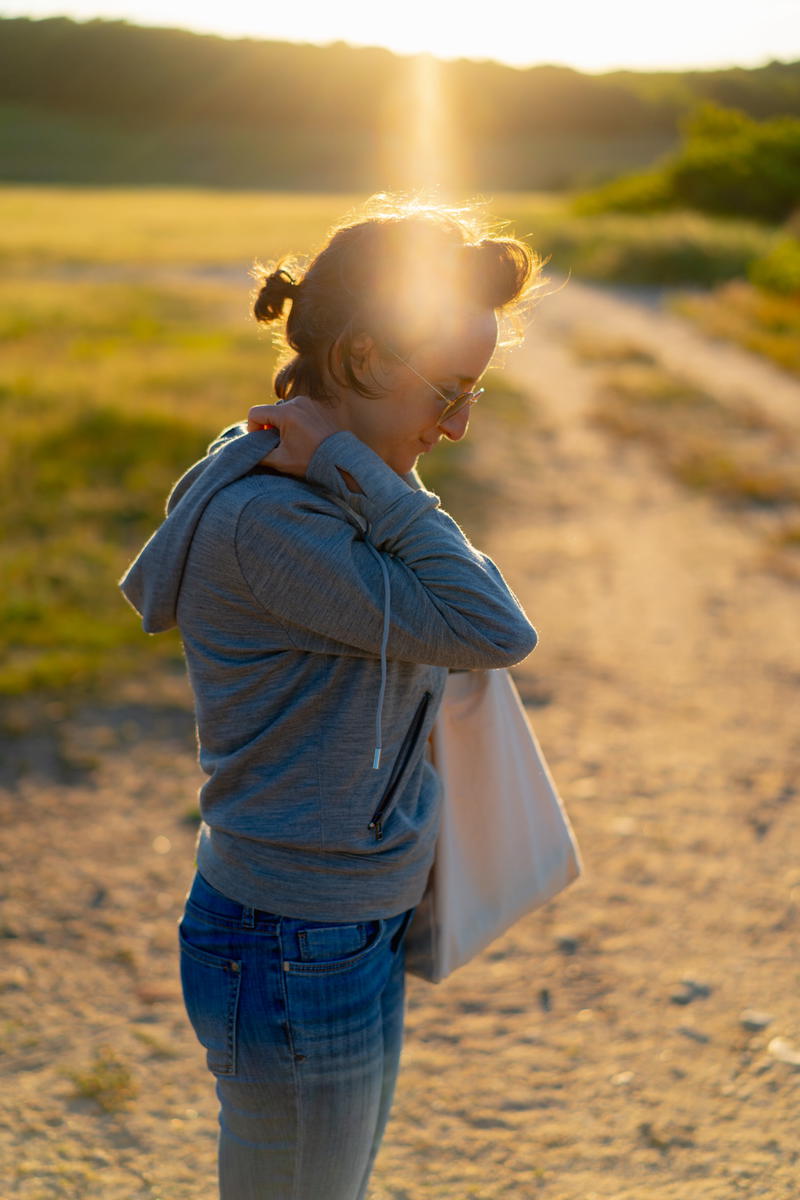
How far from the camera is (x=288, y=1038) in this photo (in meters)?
1.65

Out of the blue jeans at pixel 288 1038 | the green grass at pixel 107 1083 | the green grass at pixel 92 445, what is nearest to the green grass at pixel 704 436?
the green grass at pixel 92 445

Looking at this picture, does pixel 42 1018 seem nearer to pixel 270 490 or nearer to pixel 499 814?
pixel 499 814

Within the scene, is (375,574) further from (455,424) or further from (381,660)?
(455,424)

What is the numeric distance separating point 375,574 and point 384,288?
0.43m

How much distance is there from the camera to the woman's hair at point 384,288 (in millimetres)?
1614

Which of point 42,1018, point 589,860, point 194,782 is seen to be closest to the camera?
point 42,1018

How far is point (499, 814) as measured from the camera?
6.95ft

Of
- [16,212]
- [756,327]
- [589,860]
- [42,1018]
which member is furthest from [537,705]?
[16,212]

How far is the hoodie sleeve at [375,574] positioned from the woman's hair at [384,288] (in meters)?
0.15

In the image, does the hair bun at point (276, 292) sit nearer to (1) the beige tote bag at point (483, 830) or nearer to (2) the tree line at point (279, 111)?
(1) the beige tote bag at point (483, 830)

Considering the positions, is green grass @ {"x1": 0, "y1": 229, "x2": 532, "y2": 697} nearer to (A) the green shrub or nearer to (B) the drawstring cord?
(B) the drawstring cord

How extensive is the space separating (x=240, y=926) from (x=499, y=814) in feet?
2.03

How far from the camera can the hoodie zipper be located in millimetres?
1688

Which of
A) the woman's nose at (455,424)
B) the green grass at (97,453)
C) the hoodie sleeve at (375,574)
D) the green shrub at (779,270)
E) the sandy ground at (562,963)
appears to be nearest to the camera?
the hoodie sleeve at (375,574)
